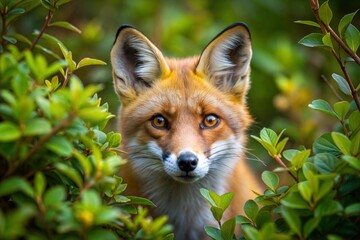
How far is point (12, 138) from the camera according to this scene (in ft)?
5.81

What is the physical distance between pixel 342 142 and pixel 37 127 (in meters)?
1.35

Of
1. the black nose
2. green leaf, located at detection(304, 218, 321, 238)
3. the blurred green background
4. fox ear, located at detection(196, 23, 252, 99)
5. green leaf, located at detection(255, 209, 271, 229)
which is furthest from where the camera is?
the blurred green background

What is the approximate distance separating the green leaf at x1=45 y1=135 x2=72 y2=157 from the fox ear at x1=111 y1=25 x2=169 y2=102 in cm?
186

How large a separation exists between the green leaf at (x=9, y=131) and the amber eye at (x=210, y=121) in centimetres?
191

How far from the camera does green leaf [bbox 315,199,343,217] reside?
6.74 ft

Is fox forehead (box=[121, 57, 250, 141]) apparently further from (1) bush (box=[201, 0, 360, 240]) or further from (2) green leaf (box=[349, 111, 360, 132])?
(2) green leaf (box=[349, 111, 360, 132])

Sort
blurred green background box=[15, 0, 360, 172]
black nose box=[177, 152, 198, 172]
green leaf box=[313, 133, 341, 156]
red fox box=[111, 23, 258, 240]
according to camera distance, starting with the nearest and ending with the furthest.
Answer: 1. green leaf box=[313, 133, 341, 156]
2. black nose box=[177, 152, 198, 172]
3. red fox box=[111, 23, 258, 240]
4. blurred green background box=[15, 0, 360, 172]

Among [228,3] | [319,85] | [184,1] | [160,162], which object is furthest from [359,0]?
[160,162]

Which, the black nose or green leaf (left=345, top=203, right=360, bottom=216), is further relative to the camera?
the black nose

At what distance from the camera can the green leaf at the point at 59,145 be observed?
186cm

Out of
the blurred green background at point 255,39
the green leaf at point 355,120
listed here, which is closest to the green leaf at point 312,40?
the green leaf at point 355,120

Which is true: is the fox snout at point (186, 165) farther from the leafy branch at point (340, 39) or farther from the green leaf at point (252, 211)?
the leafy branch at point (340, 39)

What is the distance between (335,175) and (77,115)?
110 centimetres

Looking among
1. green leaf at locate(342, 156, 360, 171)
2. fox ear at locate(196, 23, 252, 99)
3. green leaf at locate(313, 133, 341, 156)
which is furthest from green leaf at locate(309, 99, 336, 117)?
fox ear at locate(196, 23, 252, 99)
